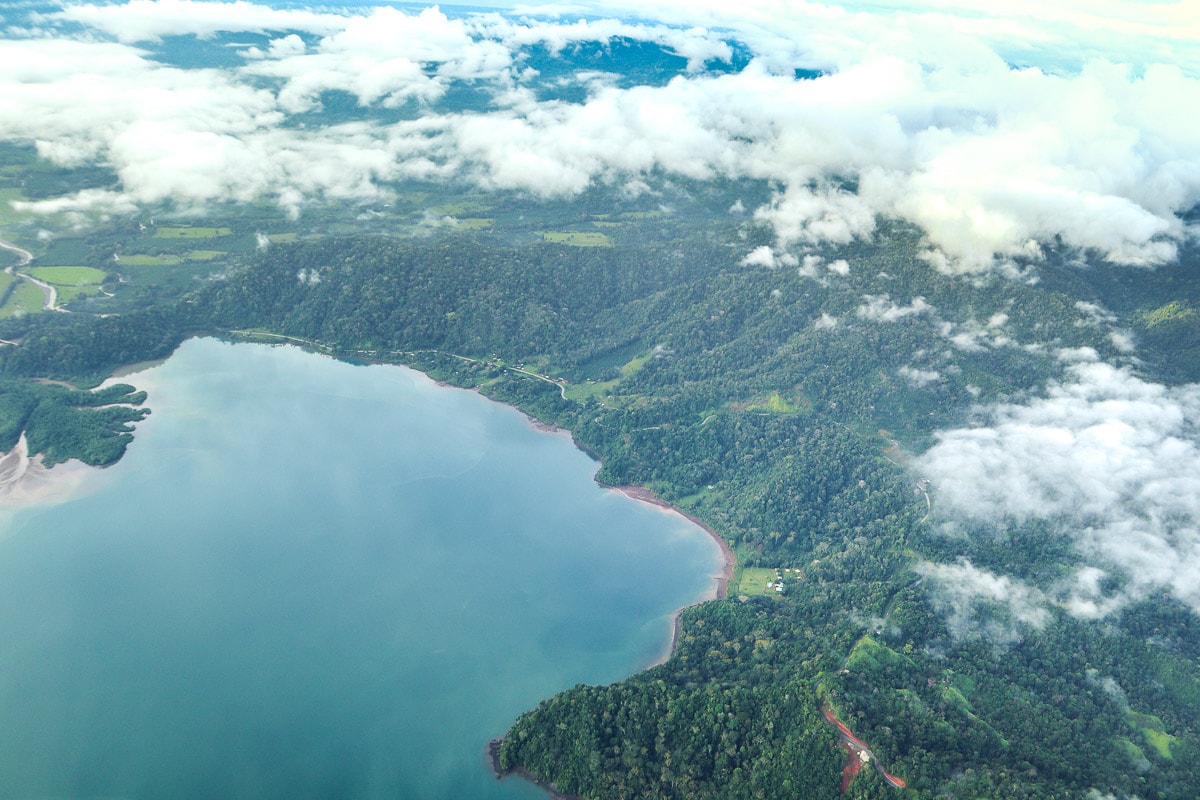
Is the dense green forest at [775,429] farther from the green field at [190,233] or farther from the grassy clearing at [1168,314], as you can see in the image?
the green field at [190,233]

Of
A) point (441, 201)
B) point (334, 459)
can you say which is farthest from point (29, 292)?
point (441, 201)

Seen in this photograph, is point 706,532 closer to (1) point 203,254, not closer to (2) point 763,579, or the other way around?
(2) point 763,579

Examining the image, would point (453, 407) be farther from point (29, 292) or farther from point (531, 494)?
point (29, 292)

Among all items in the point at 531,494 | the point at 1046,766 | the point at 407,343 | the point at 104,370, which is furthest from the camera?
the point at 407,343

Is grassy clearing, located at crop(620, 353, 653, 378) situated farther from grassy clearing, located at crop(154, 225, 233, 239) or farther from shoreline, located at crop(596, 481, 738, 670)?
grassy clearing, located at crop(154, 225, 233, 239)

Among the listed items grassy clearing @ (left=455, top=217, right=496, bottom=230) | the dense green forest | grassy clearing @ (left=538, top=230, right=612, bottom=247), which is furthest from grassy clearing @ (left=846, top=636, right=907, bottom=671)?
grassy clearing @ (left=455, top=217, right=496, bottom=230)

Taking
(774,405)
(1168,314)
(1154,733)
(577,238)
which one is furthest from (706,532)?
(577,238)
